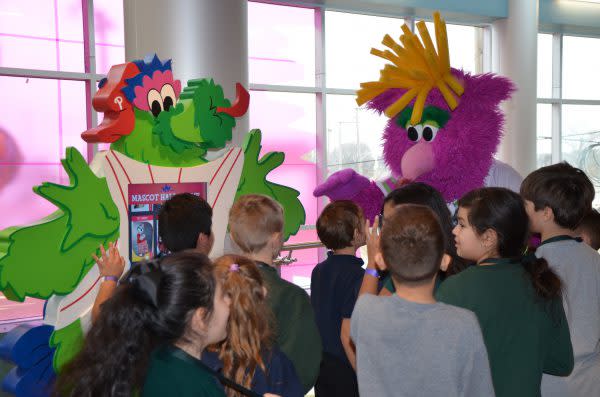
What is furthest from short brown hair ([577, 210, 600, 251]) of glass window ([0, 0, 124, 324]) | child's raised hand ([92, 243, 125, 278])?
glass window ([0, 0, 124, 324])

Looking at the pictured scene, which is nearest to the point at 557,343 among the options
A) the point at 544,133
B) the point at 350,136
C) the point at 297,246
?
the point at 297,246

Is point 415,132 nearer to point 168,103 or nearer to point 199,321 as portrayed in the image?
point 168,103

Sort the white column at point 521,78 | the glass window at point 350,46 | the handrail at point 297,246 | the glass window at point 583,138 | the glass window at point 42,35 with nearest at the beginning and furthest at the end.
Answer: the handrail at point 297,246, the glass window at point 42,35, the glass window at point 350,46, the white column at point 521,78, the glass window at point 583,138

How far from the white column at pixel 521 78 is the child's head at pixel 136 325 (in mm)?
6937

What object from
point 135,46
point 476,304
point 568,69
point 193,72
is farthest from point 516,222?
point 568,69

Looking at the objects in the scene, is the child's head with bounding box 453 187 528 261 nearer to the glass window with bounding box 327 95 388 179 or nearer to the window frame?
the glass window with bounding box 327 95 388 179

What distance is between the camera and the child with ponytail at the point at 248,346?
65.1 inches

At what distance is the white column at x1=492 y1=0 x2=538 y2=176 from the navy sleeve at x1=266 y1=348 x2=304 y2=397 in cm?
662

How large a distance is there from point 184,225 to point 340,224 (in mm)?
590

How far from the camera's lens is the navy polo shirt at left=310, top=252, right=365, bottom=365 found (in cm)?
254

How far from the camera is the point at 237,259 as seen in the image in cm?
176

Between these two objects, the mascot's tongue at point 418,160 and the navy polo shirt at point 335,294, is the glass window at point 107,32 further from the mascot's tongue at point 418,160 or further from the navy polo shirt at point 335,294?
the navy polo shirt at point 335,294

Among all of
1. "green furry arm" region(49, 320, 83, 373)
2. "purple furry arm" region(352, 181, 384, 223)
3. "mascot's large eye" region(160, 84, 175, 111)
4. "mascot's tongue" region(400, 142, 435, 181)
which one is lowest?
"green furry arm" region(49, 320, 83, 373)

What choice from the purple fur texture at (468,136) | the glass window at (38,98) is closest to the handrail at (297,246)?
the purple fur texture at (468,136)
